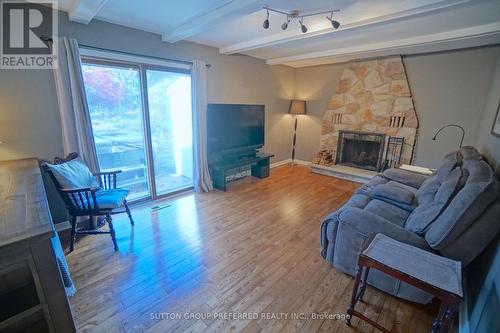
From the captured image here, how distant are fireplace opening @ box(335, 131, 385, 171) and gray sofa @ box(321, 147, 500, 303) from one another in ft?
7.14

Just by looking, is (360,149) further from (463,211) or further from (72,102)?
(72,102)

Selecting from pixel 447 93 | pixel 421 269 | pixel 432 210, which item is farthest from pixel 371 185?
pixel 447 93

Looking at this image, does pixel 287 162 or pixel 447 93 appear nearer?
pixel 447 93

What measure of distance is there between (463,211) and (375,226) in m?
0.53

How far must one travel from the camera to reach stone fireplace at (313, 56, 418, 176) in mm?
4168

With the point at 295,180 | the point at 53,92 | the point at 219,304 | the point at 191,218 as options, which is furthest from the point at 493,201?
the point at 53,92

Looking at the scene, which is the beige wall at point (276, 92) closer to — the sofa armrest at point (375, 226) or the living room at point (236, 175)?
the living room at point (236, 175)

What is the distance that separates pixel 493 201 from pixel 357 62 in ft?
13.2

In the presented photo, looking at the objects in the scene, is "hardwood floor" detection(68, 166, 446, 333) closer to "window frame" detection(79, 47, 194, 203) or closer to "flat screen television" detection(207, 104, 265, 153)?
"window frame" detection(79, 47, 194, 203)

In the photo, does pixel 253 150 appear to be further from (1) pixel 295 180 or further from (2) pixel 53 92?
(2) pixel 53 92

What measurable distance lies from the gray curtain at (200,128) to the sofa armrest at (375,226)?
253cm

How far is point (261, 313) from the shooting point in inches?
64.2

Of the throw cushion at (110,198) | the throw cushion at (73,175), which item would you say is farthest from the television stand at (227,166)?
the throw cushion at (73,175)

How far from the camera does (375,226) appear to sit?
→ 1718mm
